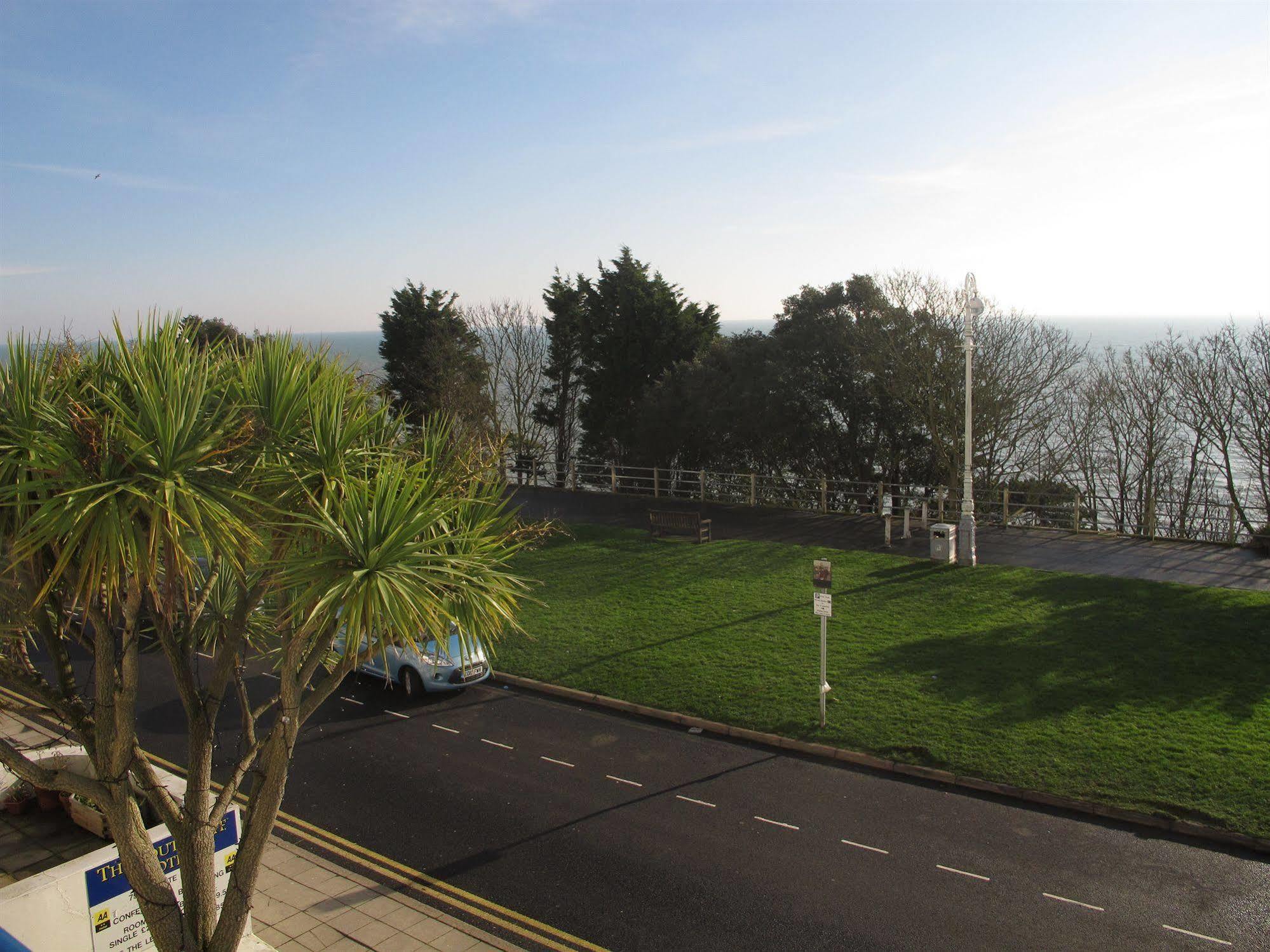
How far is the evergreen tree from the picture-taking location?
39.2 m

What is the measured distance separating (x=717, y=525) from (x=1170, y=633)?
39.9ft

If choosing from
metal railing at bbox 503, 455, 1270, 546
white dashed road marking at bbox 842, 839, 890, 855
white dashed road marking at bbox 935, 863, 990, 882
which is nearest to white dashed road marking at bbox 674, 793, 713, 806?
white dashed road marking at bbox 842, 839, 890, 855

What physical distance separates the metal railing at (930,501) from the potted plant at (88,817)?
42.1 ft

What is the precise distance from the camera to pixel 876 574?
19.3 m

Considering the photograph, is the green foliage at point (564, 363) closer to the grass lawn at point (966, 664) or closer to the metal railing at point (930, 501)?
the metal railing at point (930, 501)

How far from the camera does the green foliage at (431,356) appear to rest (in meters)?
36.6

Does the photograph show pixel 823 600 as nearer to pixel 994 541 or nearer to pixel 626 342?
pixel 994 541

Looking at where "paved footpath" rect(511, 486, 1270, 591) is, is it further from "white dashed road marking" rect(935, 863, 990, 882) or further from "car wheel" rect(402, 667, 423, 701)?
"white dashed road marking" rect(935, 863, 990, 882)

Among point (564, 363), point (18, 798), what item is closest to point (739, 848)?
point (18, 798)

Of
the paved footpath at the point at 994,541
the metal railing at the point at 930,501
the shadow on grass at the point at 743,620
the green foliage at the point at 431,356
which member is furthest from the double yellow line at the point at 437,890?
the green foliage at the point at 431,356

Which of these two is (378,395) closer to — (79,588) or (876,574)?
(79,588)

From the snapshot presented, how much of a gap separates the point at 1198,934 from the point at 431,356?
34.3m

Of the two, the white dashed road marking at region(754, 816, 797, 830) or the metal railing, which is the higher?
the metal railing

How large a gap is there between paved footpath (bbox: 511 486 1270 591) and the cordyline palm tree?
16232 millimetres
